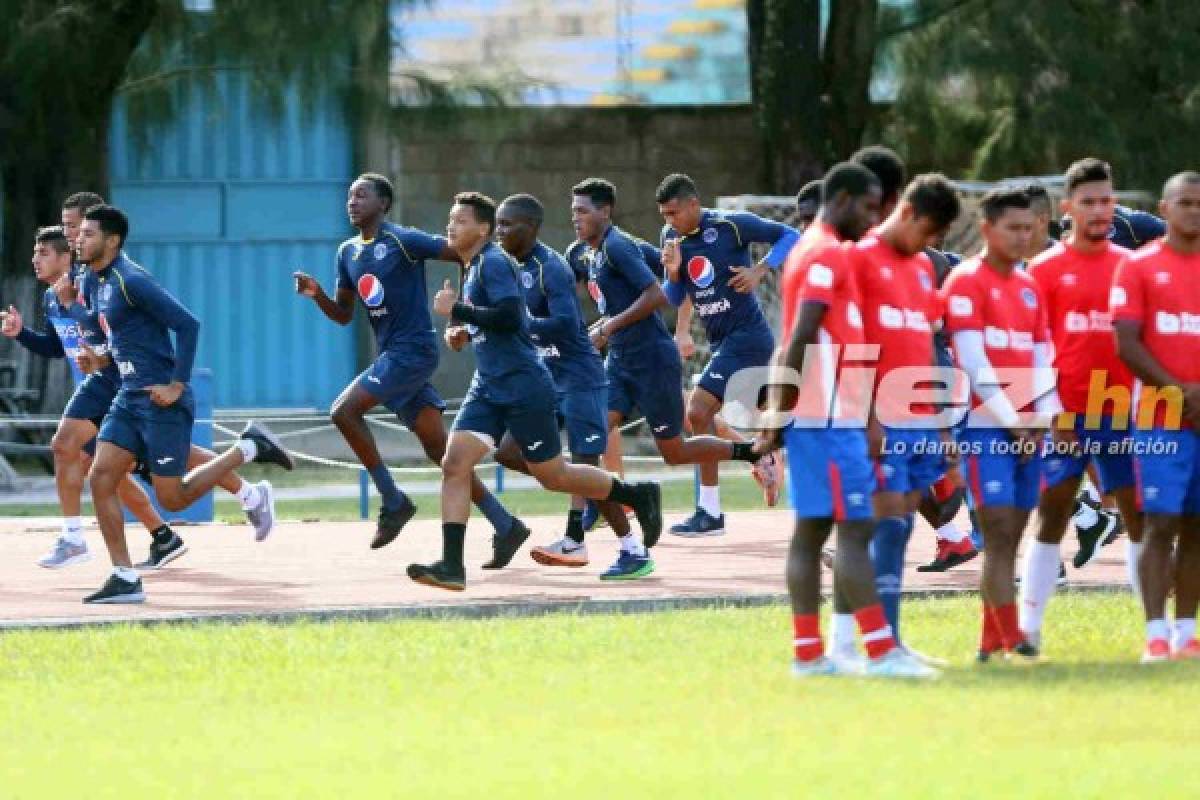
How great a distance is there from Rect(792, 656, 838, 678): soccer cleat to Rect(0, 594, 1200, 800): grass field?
100mm

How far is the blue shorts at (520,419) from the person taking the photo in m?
13.6

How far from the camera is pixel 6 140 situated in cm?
2562

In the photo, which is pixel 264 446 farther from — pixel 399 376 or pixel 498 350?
pixel 498 350

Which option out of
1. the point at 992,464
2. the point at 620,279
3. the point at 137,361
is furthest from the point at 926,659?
the point at 620,279

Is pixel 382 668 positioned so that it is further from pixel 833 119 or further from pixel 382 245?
pixel 833 119

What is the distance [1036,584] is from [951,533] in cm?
389

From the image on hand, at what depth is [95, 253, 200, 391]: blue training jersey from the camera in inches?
551

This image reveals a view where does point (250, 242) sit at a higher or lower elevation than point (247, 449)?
higher

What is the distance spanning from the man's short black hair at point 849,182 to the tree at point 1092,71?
17914 millimetres

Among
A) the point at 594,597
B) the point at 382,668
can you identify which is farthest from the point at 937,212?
the point at 594,597

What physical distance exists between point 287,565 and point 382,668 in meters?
4.94

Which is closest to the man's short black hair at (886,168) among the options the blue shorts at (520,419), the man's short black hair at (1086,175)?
the man's short black hair at (1086,175)

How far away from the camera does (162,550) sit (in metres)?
15.4

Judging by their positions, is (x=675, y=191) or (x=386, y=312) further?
(x=675, y=191)
